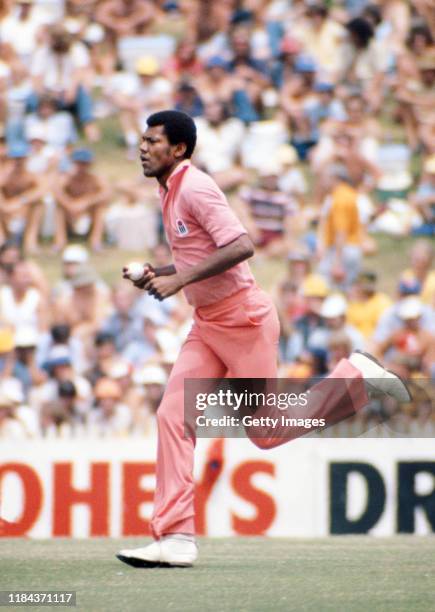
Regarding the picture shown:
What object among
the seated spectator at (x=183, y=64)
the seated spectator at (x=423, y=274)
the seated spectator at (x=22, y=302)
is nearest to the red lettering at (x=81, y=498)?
the seated spectator at (x=22, y=302)

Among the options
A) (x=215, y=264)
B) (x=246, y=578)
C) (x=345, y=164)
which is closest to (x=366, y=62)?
(x=345, y=164)

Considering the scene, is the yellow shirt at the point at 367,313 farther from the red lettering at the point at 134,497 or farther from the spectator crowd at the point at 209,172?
the red lettering at the point at 134,497

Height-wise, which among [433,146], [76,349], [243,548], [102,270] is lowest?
[243,548]

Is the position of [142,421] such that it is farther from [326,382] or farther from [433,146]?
[433,146]

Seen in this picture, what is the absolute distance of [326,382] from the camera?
7871mm

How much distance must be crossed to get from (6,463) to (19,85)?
25.7 ft

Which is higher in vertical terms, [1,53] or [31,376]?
[1,53]

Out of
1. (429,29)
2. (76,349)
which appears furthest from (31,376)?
(429,29)

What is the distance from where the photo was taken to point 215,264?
729cm

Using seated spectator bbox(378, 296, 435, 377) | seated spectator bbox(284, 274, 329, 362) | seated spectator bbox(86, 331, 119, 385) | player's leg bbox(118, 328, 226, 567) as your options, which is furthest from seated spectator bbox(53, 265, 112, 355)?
player's leg bbox(118, 328, 226, 567)

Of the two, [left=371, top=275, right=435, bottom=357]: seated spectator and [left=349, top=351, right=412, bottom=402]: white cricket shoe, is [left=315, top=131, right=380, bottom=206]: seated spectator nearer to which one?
[left=371, top=275, right=435, bottom=357]: seated spectator

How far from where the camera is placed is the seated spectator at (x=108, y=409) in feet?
41.0

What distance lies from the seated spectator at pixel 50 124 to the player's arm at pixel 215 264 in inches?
415

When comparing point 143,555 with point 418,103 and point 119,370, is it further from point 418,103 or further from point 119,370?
point 418,103
